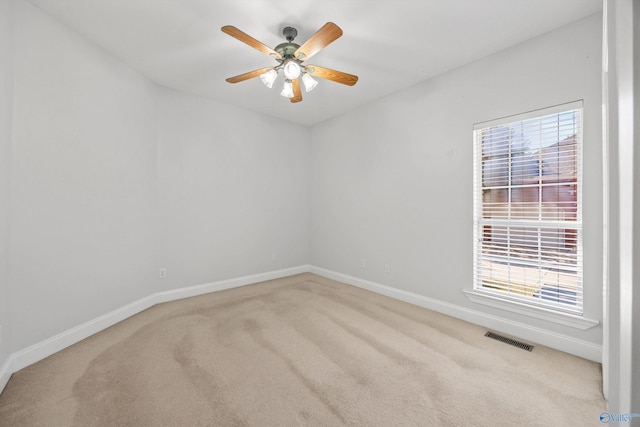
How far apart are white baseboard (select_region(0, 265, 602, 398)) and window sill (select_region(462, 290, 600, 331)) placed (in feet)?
0.40

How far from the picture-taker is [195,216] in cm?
368

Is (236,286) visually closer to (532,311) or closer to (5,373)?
(5,373)

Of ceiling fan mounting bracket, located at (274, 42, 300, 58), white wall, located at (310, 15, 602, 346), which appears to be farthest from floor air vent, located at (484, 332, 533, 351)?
ceiling fan mounting bracket, located at (274, 42, 300, 58)

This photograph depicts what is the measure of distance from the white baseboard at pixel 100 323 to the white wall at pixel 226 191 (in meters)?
0.10

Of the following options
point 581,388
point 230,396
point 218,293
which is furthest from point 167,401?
point 581,388

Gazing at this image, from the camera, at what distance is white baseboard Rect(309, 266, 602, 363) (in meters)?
2.15

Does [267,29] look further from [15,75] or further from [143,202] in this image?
[143,202]

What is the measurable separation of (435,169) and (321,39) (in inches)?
78.1

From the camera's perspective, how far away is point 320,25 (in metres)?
2.23

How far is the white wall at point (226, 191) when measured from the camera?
11.4 feet

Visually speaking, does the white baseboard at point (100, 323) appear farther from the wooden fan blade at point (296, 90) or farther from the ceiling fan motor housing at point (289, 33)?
the ceiling fan motor housing at point (289, 33)

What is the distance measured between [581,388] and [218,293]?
3.82 metres

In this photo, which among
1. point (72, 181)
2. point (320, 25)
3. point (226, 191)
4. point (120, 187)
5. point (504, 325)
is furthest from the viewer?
point (226, 191)

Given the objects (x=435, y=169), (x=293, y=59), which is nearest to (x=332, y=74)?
(x=293, y=59)
